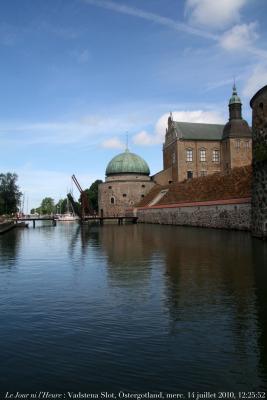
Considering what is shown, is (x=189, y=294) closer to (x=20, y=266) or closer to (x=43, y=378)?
(x=43, y=378)

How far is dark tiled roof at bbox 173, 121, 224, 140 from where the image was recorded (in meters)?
73.4

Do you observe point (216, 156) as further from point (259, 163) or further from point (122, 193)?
point (259, 163)

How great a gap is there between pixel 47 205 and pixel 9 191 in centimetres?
9582

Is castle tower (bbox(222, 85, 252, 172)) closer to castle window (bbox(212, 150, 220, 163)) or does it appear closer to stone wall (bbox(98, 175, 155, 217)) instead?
castle window (bbox(212, 150, 220, 163))

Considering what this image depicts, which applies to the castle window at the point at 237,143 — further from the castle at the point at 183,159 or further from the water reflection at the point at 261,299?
the water reflection at the point at 261,299

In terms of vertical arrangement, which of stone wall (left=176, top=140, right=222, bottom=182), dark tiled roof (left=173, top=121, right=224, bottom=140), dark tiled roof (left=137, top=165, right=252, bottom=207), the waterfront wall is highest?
dark tiled roof (left=173, top=121, right=224, bottom=140)

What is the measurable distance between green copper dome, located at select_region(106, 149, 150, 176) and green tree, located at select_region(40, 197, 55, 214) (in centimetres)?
8831

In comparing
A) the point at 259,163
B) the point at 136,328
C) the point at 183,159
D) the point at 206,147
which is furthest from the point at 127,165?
the point at 136,328

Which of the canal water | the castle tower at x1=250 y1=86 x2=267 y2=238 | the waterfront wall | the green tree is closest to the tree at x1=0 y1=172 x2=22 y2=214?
the waterfront wall

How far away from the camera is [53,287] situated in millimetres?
12875

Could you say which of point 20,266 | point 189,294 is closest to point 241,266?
point 189,294

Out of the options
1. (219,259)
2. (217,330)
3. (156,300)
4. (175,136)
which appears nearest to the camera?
(217,330)

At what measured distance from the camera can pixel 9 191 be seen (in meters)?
80.8

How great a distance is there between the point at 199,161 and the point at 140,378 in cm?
6886
